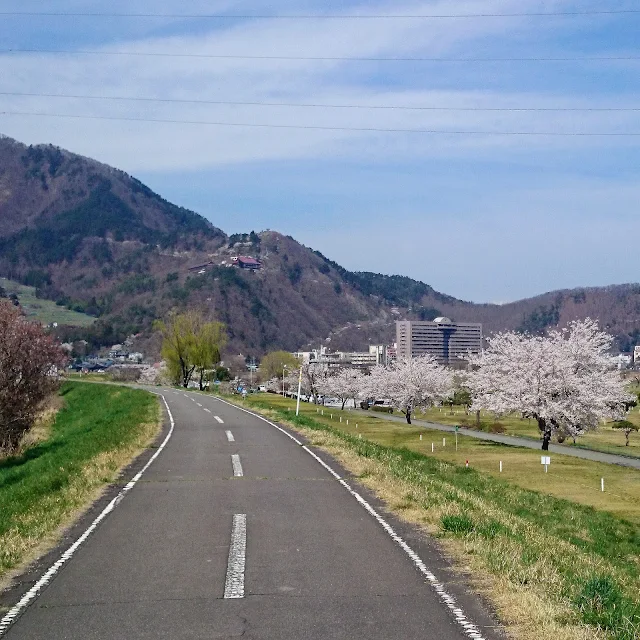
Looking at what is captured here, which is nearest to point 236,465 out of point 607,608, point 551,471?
point 607,608

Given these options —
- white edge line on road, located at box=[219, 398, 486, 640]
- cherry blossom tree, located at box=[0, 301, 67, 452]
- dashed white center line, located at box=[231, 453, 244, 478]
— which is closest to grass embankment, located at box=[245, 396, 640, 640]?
white edge line on road, located at box=[219, 398, 486, 640]

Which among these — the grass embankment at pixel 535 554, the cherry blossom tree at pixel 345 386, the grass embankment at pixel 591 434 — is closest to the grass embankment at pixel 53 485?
the grass embankment at pixel 535 554

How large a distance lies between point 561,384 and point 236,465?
30705mm

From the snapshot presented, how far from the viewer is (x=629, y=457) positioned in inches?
1903

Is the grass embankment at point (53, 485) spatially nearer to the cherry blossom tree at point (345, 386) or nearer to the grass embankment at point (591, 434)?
the grass embankment at point (591, 434)

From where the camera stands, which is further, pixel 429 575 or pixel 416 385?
pixel 416 385

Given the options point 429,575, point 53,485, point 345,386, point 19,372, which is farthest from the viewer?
point 345,386

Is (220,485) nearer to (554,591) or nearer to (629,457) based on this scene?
(554,591)

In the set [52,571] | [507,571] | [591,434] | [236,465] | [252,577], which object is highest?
[507,571]

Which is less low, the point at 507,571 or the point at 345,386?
the point at 507,571

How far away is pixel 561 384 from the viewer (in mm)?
46594

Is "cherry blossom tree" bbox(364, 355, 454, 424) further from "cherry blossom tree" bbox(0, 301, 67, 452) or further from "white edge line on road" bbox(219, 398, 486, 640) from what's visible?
"white edge line on road" bbox(219, 398, 486, 640)

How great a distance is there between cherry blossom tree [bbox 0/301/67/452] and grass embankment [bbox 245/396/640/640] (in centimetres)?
1604

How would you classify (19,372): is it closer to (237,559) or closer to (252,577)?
(237,559)
